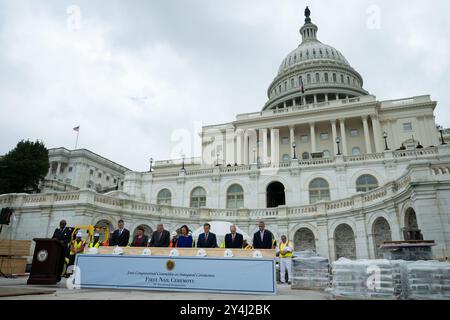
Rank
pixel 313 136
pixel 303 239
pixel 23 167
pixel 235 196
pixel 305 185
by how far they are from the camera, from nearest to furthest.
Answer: pixel 303 239
pixel 305 185
pixel 235 196
pixel 23 167
pixel 313 136

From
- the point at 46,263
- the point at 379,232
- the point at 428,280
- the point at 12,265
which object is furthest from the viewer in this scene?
the point at 379,232

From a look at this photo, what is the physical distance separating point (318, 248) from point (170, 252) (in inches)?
816

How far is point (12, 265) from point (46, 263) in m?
5.37

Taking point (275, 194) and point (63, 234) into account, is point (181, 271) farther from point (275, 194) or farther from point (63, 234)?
point (275, 194)

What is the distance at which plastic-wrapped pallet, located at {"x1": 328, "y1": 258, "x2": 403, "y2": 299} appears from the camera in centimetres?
747

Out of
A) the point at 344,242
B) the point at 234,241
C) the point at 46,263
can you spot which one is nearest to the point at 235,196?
the point at 344,242

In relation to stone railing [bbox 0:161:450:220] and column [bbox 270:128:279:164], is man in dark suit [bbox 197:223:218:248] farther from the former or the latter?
column [bbox 270:128:279:164]

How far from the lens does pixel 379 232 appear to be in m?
23.2

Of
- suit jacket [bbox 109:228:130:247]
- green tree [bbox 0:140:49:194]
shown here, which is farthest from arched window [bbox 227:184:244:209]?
green tree [bbox 0:140:49:194]

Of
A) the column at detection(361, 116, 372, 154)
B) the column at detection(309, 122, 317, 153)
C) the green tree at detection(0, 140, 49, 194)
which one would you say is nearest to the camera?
the green tree at detection(0, 140, 49, 194)

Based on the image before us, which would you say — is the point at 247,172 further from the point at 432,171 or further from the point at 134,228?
the point at 432,171

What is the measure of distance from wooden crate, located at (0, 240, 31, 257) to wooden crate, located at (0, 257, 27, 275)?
352mm

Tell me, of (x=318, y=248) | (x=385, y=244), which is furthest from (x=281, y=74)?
(x=385, y=244)
